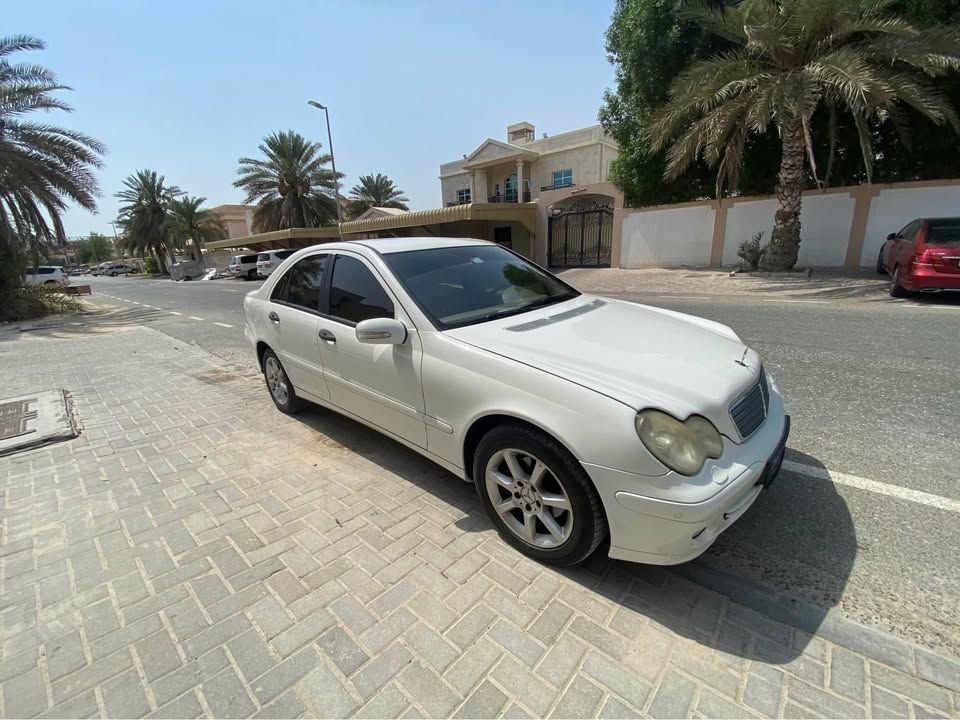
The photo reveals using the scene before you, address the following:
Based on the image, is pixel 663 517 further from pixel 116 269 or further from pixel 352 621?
pixel 116 269

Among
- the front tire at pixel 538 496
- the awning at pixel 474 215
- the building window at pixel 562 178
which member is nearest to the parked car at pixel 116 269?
the awning at pixel 474 215

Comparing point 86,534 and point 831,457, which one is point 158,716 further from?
point 831,457

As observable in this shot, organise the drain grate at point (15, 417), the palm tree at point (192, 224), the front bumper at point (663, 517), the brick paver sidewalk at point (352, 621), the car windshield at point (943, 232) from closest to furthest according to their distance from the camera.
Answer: the brick paver sidewalk at point (352, 621), the front bumper at point (663, 517), the drain grate at point (15, 417), the car windshield at point (943, 232), the palm tree at point (192, 224)

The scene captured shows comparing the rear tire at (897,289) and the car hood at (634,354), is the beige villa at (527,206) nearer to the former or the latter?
the rear tire at (897,289)

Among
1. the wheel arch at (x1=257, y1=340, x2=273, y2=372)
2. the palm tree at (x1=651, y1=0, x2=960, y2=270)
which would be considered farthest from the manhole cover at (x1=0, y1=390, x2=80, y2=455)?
the palm tree at (x1=651, y1=0, x2=960, y2=270)

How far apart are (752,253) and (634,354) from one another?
1443 centimetres

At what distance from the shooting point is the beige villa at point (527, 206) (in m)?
20.5

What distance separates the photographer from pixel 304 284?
379cm

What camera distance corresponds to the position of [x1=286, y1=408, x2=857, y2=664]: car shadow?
189 cm

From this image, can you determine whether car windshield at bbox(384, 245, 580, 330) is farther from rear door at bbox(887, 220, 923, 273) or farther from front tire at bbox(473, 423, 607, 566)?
rear door at bbox(887, 220, 923, 273)

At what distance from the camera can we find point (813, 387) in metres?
4.32

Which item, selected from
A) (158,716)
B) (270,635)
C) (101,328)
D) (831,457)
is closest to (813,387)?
(831,457)

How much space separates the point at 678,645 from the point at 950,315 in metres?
8.54

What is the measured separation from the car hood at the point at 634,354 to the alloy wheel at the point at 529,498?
0.50 metres
